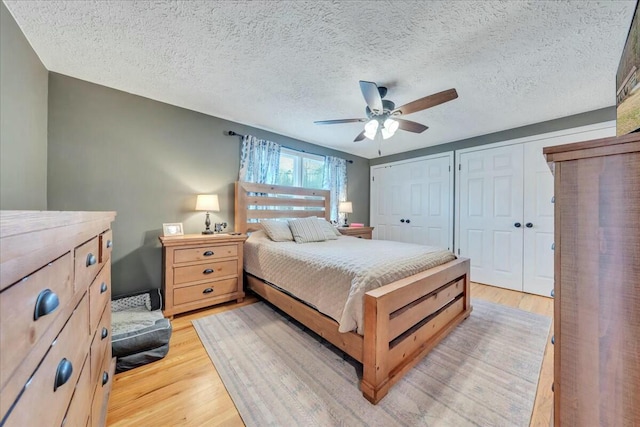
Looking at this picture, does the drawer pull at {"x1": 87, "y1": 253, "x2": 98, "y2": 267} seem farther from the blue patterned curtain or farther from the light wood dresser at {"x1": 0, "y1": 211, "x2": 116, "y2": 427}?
the blue patterned curtain

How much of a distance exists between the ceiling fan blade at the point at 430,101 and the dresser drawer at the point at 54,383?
7.51ft

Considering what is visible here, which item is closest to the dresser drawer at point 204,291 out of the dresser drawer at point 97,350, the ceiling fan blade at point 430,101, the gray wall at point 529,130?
the dresser drawer at point 97,350

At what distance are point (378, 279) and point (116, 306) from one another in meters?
2.46

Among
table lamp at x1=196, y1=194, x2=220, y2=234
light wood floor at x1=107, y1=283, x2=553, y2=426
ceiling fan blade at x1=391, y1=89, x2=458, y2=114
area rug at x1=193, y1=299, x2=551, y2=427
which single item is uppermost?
ceiling fan blade at x1=391, y1=89, x2=458, y2=114

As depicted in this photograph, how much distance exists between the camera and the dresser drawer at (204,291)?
95.1 inches

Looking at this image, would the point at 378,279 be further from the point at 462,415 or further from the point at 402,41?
the point at 402,41

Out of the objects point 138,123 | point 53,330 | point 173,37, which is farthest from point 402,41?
point 138,123

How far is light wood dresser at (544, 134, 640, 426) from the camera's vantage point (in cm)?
66

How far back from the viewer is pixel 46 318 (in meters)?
0.50

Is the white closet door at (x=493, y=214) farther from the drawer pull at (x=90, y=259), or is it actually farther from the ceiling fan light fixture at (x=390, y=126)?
the drawer pull at (x=90, y=259)

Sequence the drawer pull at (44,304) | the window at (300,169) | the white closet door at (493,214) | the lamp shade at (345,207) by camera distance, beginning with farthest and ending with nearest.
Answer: the lamp shade at (345,207)
the window at (300,169)
the white closet door at (493,214)
the drawer pull at (44,304)

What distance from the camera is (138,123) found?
8.60 feet

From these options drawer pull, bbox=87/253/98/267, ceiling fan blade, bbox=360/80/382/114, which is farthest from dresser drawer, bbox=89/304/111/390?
ceiling fan blade, bbox=360/80/382/114

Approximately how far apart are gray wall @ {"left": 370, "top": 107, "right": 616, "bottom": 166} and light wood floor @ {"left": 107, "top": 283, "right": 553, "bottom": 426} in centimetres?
269
